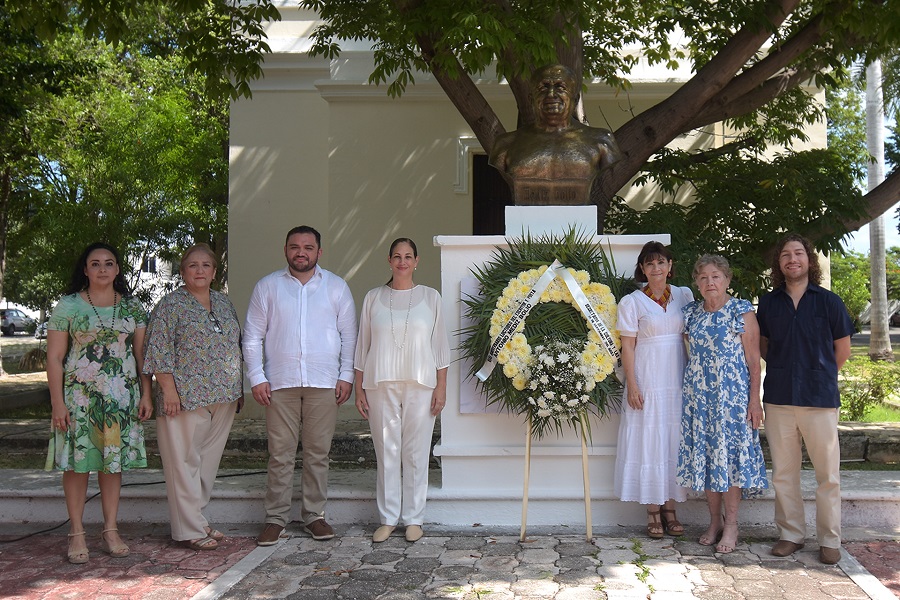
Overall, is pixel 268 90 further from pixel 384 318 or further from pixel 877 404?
pixel 877 404

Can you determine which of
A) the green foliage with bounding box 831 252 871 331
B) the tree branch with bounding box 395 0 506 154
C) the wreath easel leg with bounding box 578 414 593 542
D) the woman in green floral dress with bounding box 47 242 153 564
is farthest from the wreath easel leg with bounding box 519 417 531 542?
the green foliage with bounding box 831 252 871 331

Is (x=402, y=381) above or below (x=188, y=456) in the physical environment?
above

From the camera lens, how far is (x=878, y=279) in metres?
17.7

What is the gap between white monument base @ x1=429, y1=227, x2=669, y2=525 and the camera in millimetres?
5551

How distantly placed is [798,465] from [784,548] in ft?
1.57

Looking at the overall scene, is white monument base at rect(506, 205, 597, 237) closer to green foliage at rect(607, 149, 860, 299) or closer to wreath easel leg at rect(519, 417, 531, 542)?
wreath easel leg at rect(519, 417, 531, 542)

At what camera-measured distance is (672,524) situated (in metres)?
5.25

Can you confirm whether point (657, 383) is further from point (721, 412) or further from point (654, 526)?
point (654, 526)

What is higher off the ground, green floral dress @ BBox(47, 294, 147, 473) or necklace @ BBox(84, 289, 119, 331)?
necklace @ BBox(84, 289, 119, 331)

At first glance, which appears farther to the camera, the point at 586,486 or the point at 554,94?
the point at 554,94

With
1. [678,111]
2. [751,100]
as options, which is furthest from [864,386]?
[678,111]

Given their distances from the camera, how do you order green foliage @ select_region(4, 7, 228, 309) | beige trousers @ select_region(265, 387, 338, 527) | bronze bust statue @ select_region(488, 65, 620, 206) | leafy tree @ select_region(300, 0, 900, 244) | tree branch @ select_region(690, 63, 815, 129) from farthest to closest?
green foliage @ select_region(4, 7, 228, 309), tree branch @ select_region(690, 63, 815, 129), leafy tree @ select_region(300, 0, 900, 244), bronze bust statue @ select_region(488, 65, 620, 206), beige trousers @ select_region(265, 387, 338, 527)

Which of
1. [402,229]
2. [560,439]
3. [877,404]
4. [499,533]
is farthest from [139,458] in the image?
[877,404]

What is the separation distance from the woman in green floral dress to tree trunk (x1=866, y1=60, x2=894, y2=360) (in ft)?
52.4
